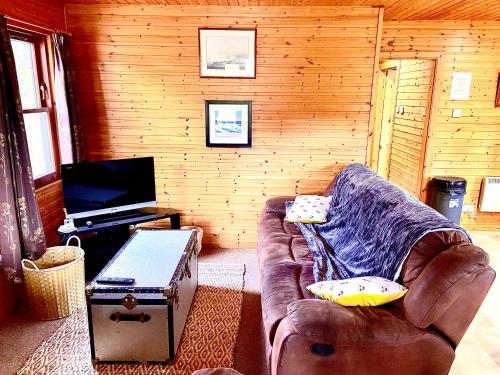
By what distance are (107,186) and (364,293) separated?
7.86ft

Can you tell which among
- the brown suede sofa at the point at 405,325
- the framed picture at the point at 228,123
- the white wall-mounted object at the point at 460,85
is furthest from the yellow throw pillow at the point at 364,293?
the white wall-mounted object at the point at 460,85

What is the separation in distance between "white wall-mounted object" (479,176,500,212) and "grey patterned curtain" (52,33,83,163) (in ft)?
Result: 14.5

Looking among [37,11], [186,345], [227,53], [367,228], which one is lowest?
[186,345]

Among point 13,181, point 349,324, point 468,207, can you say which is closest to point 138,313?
point 349,324

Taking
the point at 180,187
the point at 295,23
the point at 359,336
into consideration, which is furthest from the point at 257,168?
the point at 359,336

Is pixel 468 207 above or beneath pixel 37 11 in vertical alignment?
beneath

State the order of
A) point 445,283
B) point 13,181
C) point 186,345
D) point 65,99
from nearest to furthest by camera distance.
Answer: point 445,283 < point 186,345 < point 13,181 < point 65,99

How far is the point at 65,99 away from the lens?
3.22m

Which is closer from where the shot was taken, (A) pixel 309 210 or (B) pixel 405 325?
(B) pixel 405 325

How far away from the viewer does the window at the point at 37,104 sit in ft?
9.86

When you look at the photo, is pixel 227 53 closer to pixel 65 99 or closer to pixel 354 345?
pixel 65 99

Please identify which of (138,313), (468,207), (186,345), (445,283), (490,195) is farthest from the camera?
(468,207)

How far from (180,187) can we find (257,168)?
0.80 metres

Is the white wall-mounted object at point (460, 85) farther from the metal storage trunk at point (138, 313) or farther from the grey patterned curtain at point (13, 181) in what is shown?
the grey patterned curtain at point (13, 181)
